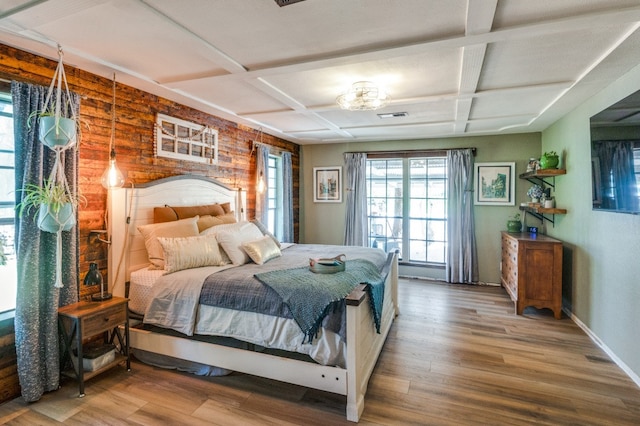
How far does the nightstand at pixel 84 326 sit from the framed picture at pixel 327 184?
13.7ft

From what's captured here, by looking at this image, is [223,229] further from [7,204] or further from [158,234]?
[7,204]

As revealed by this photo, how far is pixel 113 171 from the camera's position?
9.13 feet

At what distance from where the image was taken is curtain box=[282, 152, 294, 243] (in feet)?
18.6

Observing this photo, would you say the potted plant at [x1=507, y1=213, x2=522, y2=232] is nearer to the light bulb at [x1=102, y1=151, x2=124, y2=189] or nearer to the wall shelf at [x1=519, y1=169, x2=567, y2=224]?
the wall shelf at [x1=519, y1=169, x2=567, y2=224]

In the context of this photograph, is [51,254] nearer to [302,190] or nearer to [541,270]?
[302,190]

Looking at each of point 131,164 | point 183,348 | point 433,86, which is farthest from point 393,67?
point 183,348

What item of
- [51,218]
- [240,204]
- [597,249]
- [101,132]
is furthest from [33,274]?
[597,249]

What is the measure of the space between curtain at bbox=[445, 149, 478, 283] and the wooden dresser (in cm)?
130

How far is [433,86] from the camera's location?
304cm

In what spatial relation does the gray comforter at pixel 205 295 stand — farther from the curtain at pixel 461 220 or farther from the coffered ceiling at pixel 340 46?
the curtain at pixel 461 220

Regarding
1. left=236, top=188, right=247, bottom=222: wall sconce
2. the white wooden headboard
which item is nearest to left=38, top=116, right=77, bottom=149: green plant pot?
the white wooden headboard

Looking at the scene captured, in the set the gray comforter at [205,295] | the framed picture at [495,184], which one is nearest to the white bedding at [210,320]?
the gray comforter at [205,295]

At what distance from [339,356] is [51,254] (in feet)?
7.23

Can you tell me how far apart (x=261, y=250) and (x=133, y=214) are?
1.22 m
